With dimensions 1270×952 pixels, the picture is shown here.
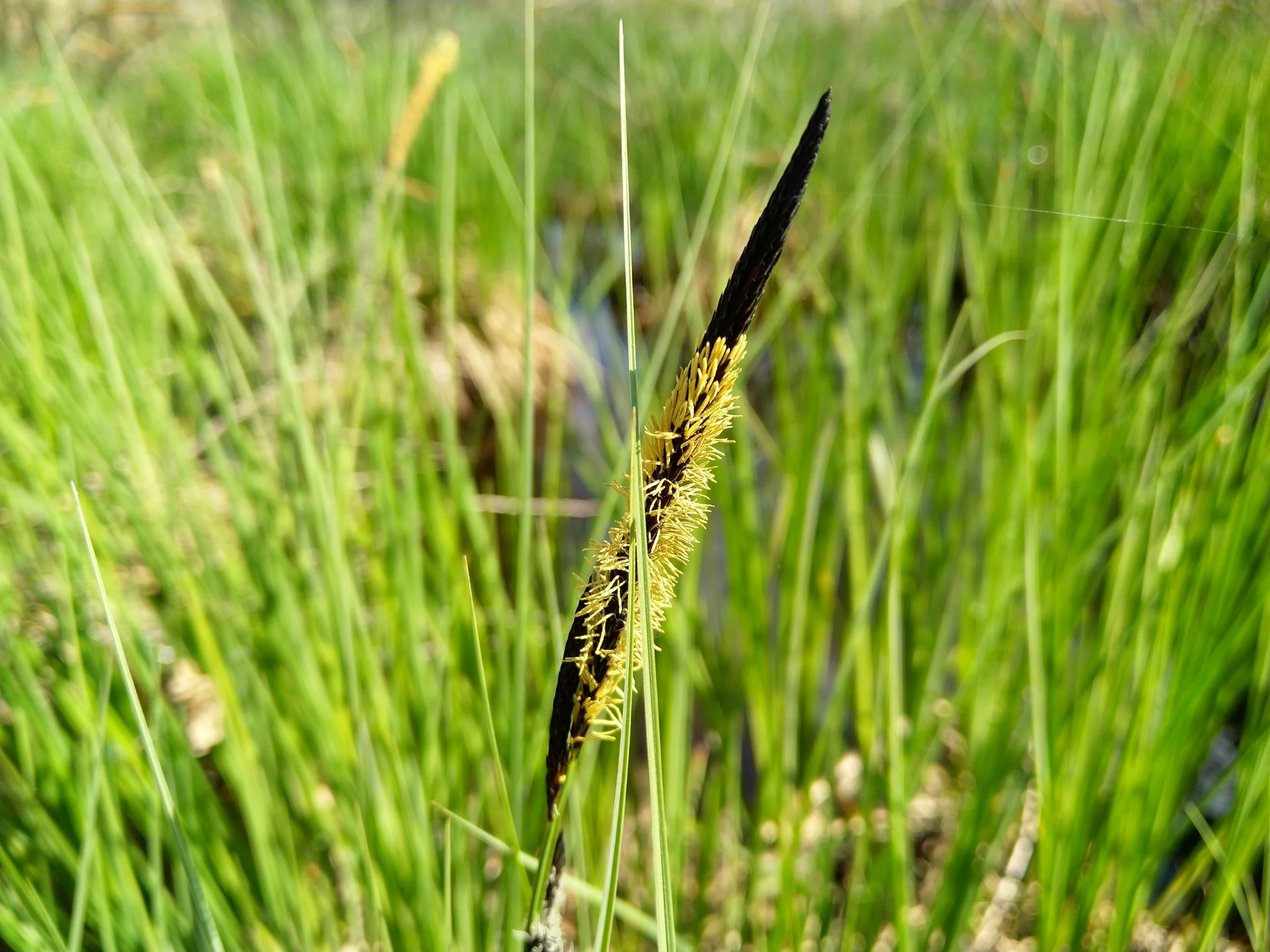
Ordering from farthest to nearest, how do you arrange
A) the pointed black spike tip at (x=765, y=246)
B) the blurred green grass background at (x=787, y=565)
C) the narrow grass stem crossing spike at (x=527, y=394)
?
the blurred green grass background at (x=787, y=565) → the narrow grass stem crossing spike at (x=527, y=394) → the pointed black spike tip at (x=765, y=246)

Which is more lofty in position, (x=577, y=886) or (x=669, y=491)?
(x=669, y=491)

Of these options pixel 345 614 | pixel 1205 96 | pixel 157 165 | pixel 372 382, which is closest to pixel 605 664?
pixel 345 614

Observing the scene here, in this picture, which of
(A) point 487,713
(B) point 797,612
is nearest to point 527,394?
(A) point 487,713

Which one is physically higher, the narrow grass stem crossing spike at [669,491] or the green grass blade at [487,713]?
the narrow grass stem crossing spike at [669,491]

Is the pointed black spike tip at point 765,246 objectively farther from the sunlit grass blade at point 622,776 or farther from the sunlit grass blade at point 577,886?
the sunlit grass blade at point 577,886

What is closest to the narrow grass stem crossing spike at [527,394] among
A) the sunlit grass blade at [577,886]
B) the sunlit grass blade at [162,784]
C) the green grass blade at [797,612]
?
the sunlit grass blade at [577,886]

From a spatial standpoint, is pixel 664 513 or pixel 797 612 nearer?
pixel 664 513

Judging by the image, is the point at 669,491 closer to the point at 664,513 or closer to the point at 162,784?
the point at 664,513
